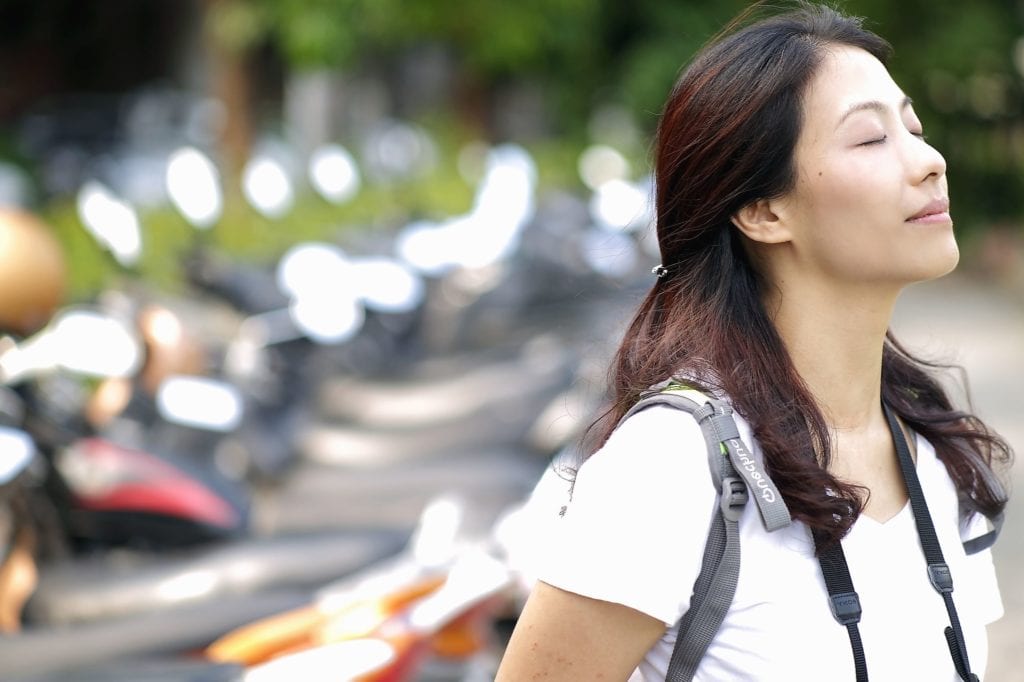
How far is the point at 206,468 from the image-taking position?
11.5 feet

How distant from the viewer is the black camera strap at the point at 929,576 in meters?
1.49

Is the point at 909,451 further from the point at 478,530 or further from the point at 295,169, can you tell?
the point at 295,169

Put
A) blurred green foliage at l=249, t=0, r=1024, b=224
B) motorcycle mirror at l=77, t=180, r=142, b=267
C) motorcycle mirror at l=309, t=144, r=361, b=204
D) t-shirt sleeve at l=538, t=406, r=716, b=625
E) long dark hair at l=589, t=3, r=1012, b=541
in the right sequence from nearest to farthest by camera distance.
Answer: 1. t-shirt sleeve at l=538, t=406, r=716, b=625
2. long dark hair at l=589, t=3, r=1012, b=541
3. motorcycle mirror at l=77, t=180, r=142, b=267
4. motorcycle mirror at l=309, t=144, r=361, b=204
5. blurred green foliage at l=249, t=0, r=1024, b=224

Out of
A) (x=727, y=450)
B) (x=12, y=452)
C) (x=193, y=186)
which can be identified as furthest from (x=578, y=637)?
(x=193, y=186)

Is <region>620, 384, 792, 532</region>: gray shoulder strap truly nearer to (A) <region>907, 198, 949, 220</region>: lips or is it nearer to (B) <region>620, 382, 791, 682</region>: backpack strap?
(B) <region>620, 382, 791, 682</region>: backpack strap

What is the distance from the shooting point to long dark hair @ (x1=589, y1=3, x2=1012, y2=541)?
157 cm

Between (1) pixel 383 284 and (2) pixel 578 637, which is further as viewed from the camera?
(1) pixel 383 284

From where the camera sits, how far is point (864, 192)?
1577mm

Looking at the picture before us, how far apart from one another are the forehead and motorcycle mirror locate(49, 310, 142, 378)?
212 cm

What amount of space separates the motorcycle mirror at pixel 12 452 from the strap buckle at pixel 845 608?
73.1 inches

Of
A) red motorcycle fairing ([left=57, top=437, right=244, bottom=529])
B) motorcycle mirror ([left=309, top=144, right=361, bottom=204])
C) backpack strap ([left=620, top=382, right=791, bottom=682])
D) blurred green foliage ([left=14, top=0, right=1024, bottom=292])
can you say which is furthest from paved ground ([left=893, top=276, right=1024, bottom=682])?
motorcycle mirror ([left=309, top=144, right=361, bottom=204])

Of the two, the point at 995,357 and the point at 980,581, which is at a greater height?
the point at 980,581

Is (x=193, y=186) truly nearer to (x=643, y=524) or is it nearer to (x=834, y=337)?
(x=834, y=337)

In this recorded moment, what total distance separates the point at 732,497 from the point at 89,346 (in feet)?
7.15
